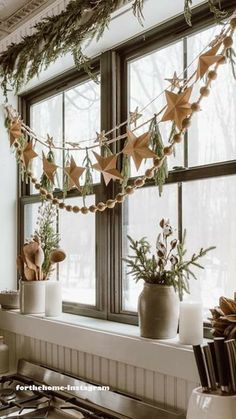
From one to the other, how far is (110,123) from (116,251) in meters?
0.51

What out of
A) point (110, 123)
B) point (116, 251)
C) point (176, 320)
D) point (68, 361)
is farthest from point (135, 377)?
point (110, 123)

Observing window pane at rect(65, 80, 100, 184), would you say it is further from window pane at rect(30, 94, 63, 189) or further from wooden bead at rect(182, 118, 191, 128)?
wooden bead at rect(182, 118, 191, 128)

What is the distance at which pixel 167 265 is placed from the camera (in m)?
1.60

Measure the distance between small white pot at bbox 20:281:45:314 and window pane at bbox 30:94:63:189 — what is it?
48cm

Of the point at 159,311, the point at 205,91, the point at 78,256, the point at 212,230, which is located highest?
the point at 205,91

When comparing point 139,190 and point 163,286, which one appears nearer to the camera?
point 163,286

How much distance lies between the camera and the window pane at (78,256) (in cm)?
205

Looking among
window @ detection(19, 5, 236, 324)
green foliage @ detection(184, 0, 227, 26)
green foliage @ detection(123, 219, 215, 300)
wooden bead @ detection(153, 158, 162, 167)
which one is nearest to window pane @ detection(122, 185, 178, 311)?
window @ detection(19, 5, 236, 324)

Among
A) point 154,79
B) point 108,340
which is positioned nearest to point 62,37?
A: point 154,79

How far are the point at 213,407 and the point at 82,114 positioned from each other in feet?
4.65

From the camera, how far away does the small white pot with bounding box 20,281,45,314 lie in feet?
6.69

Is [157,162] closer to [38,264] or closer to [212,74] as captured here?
[212,74]

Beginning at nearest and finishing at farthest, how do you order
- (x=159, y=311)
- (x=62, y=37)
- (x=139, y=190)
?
1. (x=159, y=311)
2. (x=62, y=37)
3. (x=139, y=190)

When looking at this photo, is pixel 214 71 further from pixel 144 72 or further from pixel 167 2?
pixel 144 72
